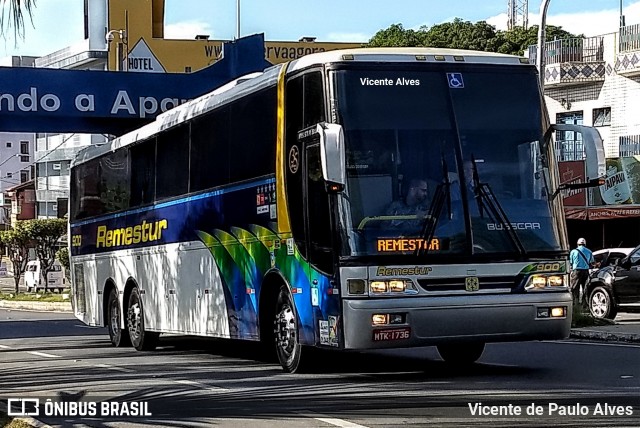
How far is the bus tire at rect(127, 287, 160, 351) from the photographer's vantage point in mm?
19484

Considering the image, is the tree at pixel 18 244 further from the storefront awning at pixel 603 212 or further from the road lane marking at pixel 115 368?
the road lane marking at pixel 115 368

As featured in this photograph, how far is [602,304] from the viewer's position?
25406 millimetres

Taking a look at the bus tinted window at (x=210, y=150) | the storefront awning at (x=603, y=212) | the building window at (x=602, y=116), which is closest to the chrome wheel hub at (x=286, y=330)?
the bus tinted window at (x=210, y=150)

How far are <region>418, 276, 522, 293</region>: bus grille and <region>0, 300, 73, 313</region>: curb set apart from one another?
29.1m

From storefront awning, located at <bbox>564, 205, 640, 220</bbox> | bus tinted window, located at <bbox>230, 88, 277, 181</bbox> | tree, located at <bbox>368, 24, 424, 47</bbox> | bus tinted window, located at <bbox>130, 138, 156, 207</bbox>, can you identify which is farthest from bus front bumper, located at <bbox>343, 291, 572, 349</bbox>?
tree, located at <bbox>368, 24, 424, 47</bbox>

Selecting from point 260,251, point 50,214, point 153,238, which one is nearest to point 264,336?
point 260,251

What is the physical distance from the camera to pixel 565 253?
13.0 meters

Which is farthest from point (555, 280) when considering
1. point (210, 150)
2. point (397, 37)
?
point (397, 37)

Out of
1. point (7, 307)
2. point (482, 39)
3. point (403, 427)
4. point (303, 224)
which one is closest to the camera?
point (403, 427)

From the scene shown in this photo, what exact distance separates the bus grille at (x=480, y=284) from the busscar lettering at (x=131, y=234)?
6430mm

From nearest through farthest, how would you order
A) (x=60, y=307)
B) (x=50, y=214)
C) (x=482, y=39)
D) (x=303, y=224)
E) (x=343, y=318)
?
1. (x=343, y=318)
2. (x=303, y=224)
3. (x=60, y=307)
4. (x=482, y=39)
5. (x=50, y=214)

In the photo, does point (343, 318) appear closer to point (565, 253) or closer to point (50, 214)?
point (565, 253)

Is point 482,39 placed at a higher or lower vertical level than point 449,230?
higher

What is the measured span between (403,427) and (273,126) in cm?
533
